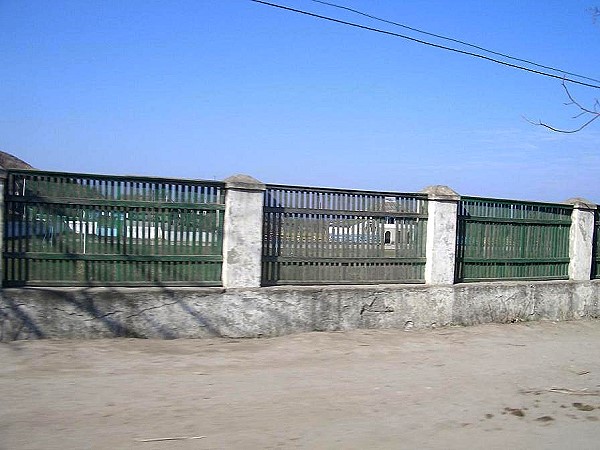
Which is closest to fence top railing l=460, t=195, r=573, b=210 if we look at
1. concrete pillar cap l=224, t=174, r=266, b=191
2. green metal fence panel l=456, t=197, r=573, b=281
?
green metal fence panel l=456, t=197, r=573, b=281

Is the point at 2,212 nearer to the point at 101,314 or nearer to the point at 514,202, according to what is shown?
the point at 101,314

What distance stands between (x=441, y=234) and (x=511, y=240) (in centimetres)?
182

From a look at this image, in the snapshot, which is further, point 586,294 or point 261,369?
point 586,294

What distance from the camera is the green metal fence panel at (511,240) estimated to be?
32.4 feet

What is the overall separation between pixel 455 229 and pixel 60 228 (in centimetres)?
603

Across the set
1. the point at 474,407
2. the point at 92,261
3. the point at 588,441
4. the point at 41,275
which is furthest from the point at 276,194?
the point at 588,441

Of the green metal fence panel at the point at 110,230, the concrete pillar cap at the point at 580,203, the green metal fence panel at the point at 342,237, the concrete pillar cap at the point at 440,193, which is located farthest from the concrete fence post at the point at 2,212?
the concrete pillar cap at the point at 580,203

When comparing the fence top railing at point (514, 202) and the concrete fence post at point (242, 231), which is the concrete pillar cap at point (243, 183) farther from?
the fence top railing at point (514, 202)

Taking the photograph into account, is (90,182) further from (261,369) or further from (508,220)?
(508,220)

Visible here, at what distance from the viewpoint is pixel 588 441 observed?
4961 millimetres

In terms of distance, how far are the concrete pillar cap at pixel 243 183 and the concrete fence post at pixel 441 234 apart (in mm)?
2972

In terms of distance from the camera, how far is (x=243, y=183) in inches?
314

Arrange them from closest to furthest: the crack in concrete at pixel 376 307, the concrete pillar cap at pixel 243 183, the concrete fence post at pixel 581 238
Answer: the concrete pillar cap at pixel 243 183
the crack in concrete at pixel 376 307
the concrete fence post at pixel 581 238

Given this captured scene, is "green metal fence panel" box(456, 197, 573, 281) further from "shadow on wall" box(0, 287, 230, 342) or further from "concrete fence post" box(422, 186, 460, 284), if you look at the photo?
"shadow on wall" box(0, 287, 230, 342)
